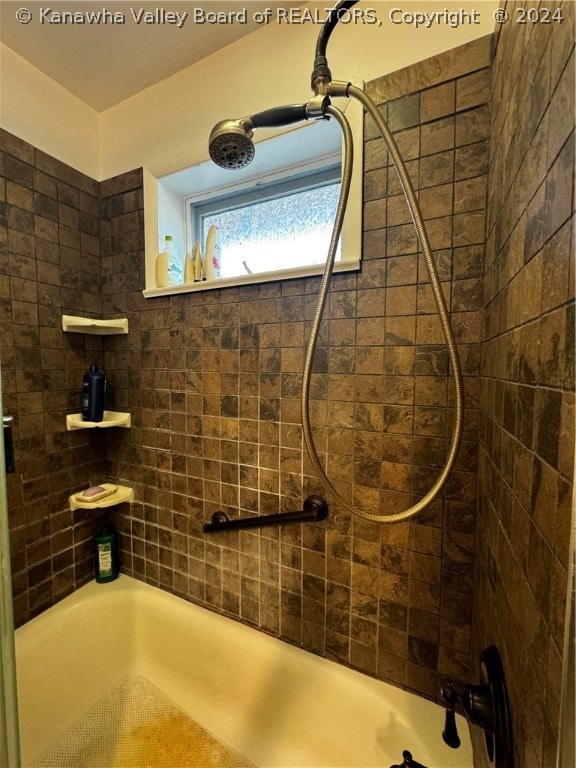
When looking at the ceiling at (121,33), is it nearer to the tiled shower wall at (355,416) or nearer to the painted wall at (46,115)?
the painted wall at (46,115)

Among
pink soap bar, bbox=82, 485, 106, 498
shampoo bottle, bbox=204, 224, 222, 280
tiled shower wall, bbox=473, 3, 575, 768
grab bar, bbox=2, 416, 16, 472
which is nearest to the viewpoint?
tiled shower wall, bbox=473, 3, 575, 768

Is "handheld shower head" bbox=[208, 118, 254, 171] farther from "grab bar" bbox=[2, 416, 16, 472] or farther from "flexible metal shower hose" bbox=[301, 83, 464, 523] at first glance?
"grab bar" bbox=[2, 416, 16, 472]

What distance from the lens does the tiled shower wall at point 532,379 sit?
0.30 metres

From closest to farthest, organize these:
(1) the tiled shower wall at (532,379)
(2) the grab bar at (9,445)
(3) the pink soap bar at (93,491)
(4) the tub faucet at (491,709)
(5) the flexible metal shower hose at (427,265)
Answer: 1. (1) the tiled shower wall at (532,379)
2. (4) the tub faucet at (491,709)
3. (5) the flexible metal shower hose at (427,265)
4. (2) the grab bar at (9,445)
5. (3) the pink soap bar at (93,491)

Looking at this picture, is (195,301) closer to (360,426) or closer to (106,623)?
(360,426)

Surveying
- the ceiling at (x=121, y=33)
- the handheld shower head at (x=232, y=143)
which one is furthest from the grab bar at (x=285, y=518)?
the ceiling at (x=121, y=33)

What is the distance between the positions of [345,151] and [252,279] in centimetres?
43

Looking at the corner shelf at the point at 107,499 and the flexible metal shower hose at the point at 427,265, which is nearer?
the flexible metal shower hose at the point at 427,265

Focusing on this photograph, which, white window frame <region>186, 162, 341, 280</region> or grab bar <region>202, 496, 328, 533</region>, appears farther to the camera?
white window frame <region>186, 162, 341, 280</region>

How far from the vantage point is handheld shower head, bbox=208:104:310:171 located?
707 mm

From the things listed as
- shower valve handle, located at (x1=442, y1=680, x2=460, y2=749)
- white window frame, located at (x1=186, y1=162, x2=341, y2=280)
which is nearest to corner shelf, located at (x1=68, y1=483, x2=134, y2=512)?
white window frame, located at (x1=186, y1=162, x2=341, y2=280)

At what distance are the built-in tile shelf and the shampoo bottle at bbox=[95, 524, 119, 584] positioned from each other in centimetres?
88

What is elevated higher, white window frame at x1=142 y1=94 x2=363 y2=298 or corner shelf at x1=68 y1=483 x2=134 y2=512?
white window frame at x1=142 y1=94 x2=363 y2=298

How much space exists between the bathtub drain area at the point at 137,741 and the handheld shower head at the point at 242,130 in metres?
1.78
